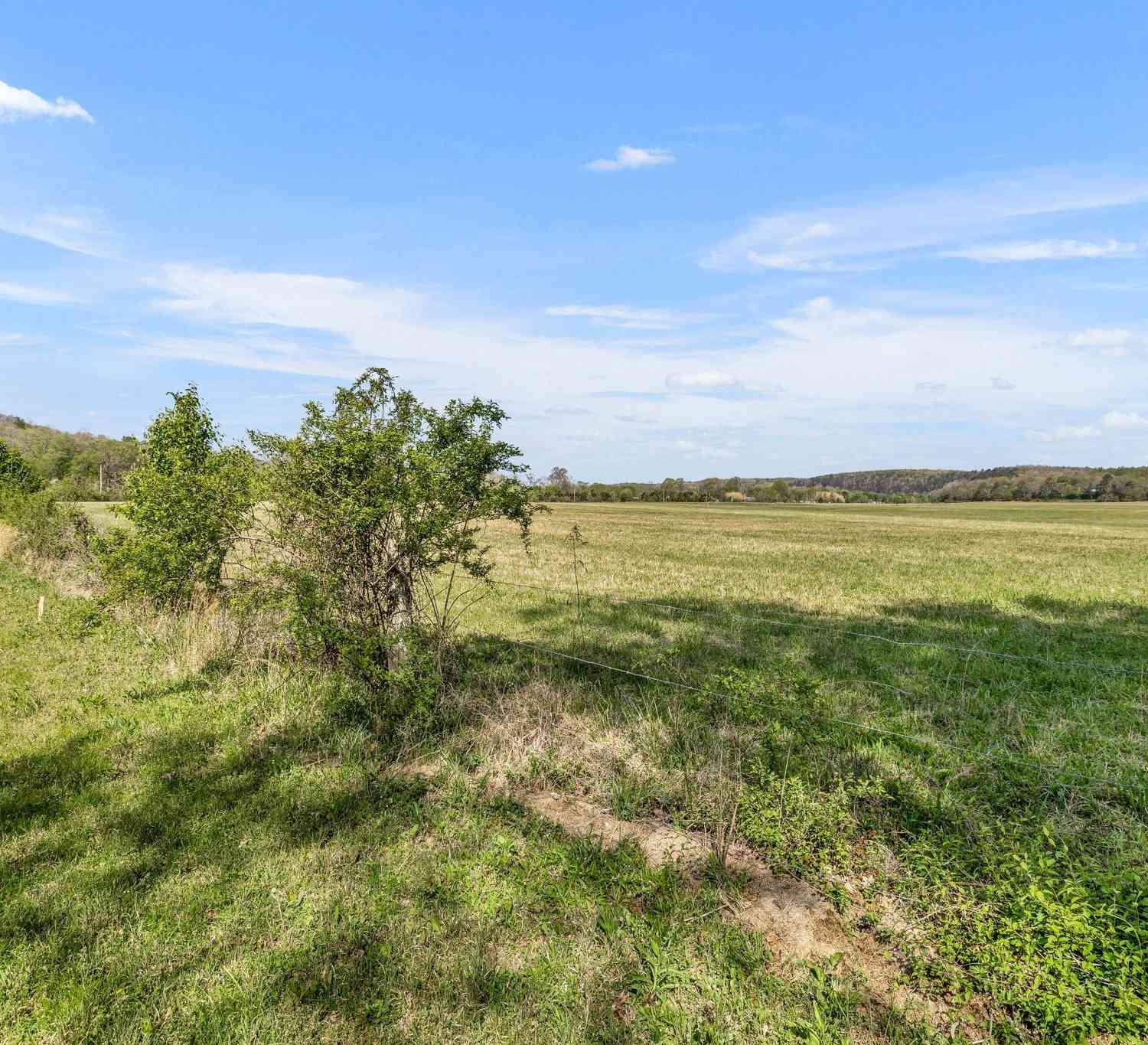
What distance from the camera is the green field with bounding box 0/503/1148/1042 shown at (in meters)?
2.99

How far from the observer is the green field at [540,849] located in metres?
2.99

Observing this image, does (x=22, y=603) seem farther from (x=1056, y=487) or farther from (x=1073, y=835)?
(x=1056, y=487)

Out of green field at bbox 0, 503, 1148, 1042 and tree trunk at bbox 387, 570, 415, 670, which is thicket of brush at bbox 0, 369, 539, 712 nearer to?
tree trunk at bbox 387, 570, 415, 670

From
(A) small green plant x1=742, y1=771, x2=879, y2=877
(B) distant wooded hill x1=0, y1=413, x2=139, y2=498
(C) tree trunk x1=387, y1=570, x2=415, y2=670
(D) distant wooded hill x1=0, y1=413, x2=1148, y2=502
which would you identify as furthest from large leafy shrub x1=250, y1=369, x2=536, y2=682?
(D) distant wooded hill x1=0, y1=413, x2=1148, y2=502

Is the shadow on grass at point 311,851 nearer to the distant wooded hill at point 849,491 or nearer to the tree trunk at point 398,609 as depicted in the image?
the tree trunk at point 398,609

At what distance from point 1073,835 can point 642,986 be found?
328cm

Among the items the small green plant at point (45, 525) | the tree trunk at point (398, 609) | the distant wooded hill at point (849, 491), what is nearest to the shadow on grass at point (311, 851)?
the tree trunk at point (398, 609)

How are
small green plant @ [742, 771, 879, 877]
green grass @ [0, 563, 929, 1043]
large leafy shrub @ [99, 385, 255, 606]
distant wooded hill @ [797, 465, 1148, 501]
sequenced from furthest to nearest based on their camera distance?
distant wooded hill @ [797, 465, 1148, 501]
large leafy shrub @ [99, 385, 255, 606]
small green plant @ [742, 771, 879, 877]
green grass @ [0, 563, 929, 1043]

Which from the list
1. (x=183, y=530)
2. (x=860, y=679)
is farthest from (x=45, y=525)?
(x=860, y=679)

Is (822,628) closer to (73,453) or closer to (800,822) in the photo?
(800,822)

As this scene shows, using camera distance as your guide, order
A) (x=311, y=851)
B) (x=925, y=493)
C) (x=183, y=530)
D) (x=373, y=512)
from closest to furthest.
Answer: (x=311, y=851), (x=373, y=512), (x=183, y=530), (x=925, y=493)

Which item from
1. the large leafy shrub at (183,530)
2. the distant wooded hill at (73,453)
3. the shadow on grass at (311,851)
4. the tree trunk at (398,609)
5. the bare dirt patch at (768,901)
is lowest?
the bare dirt patch at (768,901)

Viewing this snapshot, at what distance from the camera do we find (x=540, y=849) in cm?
424

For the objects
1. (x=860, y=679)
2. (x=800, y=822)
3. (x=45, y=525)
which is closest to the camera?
(x=800, y=822)
